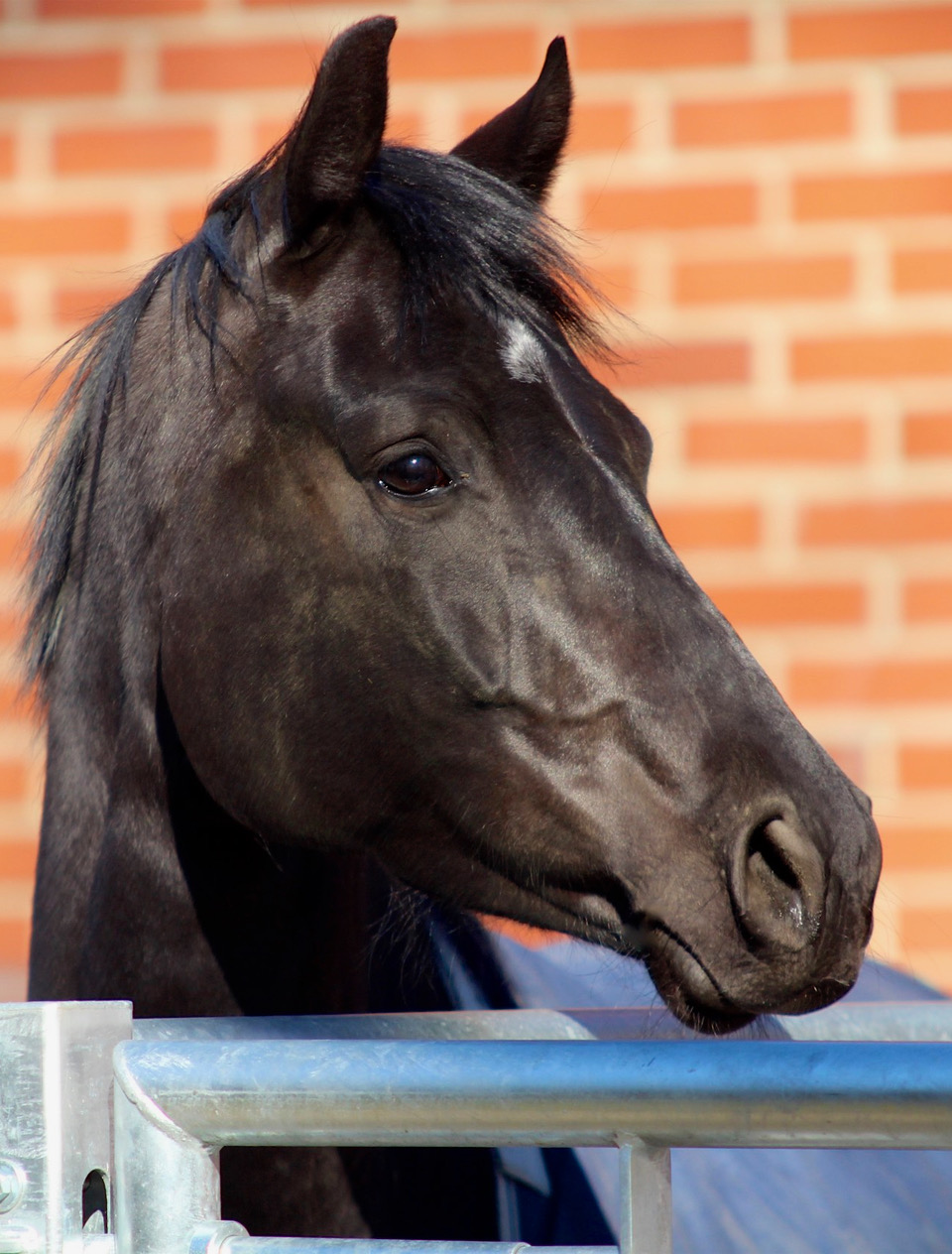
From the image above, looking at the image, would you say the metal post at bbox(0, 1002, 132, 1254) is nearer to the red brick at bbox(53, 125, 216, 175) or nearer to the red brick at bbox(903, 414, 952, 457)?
the red brick at bbox(903, 414, 952, 457)

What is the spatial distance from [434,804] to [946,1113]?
0.64m

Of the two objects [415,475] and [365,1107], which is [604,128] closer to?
[415,475]

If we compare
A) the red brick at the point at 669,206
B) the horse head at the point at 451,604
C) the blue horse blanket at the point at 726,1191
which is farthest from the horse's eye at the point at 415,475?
the red brick at the point at 669,206

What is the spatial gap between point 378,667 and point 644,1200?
0.59m

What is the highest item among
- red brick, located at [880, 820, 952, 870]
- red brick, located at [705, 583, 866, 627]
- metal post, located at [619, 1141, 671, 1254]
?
red brick, located at [705, 583, 866, 627]

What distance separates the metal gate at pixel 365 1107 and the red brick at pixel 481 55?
2071mm

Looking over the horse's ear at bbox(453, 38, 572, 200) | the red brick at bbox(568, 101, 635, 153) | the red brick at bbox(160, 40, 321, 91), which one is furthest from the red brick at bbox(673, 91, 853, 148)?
the horse's ear at bbox(453, 38, 572, 200)

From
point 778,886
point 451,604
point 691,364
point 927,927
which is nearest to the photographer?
point 778,886

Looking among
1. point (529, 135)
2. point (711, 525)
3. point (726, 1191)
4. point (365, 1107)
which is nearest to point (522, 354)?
point (529, 135)

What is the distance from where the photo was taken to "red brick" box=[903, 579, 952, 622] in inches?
90.5

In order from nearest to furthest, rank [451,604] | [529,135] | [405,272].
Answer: [451,604], [405,272], [529,135]

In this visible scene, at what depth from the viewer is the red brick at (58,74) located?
243 centimetres

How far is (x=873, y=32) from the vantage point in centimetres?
233

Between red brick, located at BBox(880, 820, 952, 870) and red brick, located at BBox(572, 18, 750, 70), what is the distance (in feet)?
4.57
